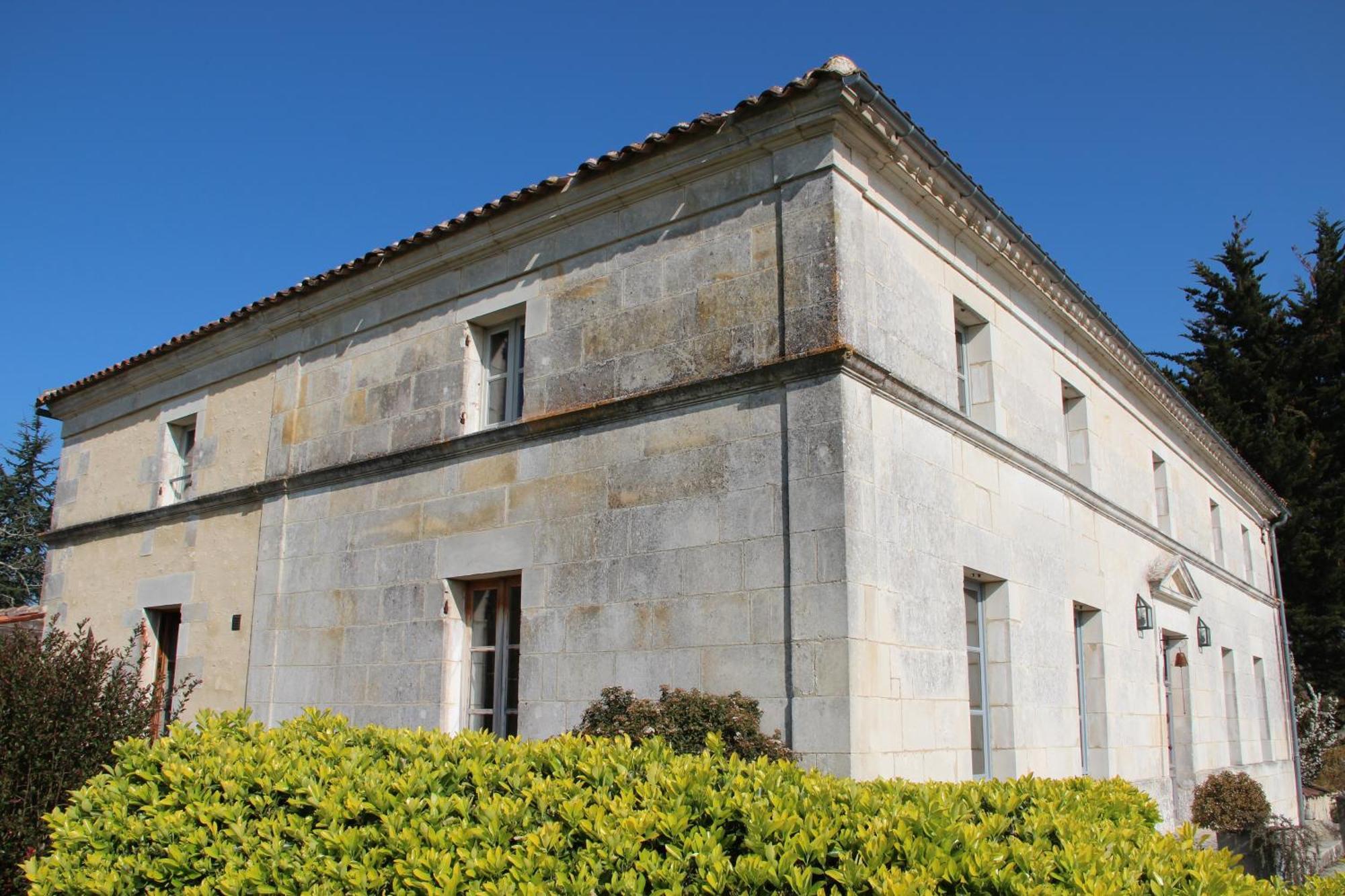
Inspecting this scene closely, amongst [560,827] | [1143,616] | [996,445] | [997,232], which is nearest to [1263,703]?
[1143,616]

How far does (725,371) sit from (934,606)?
2.34 metres

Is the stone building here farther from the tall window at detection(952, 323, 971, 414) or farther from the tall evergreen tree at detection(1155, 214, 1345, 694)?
the tall evergreen tree at detection(1155, 214, 1345, 694)

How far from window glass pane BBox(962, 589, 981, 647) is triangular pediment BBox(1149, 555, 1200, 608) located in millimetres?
4501

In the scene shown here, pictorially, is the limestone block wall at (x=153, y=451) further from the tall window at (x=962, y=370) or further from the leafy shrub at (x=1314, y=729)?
the leafy shrub at (x=1314, y=729)

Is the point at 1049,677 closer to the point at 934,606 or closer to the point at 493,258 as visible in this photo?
the point at 934,606

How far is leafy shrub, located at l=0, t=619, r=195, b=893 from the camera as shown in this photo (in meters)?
6.74

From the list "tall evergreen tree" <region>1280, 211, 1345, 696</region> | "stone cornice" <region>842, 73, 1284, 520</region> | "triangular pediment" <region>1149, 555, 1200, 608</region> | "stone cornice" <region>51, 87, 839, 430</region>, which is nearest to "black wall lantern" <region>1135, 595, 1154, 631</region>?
"triangular pediment" <region>1149, 555, 1200, 608</region>

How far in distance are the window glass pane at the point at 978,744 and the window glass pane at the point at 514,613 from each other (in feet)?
12.7

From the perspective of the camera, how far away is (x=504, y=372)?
986cm

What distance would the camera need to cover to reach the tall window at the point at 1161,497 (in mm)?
14086

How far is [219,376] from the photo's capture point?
489 inches

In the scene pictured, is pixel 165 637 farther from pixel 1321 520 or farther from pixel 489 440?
pixel 1321 520

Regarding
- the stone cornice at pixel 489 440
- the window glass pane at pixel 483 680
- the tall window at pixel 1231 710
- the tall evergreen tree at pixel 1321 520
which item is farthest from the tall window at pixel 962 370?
the tall evergreen tree at pixel 1321 520

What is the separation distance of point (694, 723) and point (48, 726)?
14.2 feet
